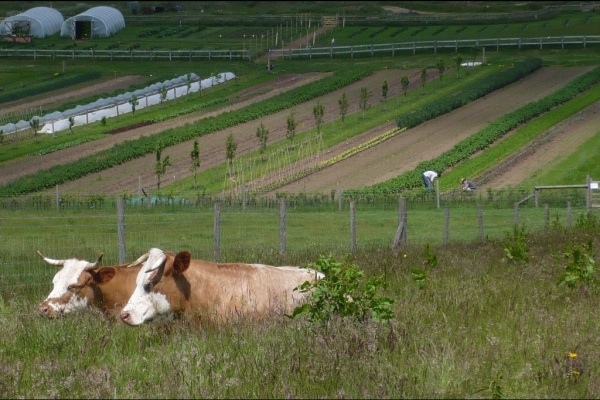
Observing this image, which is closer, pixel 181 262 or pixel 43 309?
pixel 181 262

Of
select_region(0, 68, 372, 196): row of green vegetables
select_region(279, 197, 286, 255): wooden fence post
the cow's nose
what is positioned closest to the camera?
the cow's nose

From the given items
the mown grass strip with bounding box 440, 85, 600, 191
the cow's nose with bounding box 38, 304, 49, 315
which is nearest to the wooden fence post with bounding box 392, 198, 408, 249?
the cow's nose with bounding box 38, 304, 49, 315

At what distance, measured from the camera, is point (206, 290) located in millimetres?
12227

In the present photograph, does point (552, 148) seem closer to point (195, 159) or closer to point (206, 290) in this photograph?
point (195, 159)

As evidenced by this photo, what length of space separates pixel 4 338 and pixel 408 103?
5841 cm

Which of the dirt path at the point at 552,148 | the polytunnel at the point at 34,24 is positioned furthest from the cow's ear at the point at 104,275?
the polytunnel at the point at 34,24

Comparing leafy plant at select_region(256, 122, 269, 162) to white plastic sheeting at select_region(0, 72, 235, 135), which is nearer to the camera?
leafy plant at select_region(256, 122, 269, 162)

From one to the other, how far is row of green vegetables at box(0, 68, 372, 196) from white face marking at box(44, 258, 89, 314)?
33.4 metres

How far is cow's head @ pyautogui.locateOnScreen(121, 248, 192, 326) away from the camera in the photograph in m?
11.5

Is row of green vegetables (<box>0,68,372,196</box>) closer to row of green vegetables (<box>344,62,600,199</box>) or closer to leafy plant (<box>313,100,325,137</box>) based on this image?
leafy plant (<box>313,100,325,137</box>)

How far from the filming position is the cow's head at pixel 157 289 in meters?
11.5

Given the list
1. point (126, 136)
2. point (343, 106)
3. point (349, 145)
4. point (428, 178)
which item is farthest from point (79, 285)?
point (343, 106)

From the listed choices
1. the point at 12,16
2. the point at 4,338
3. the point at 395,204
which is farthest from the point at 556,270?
the point at 12,16

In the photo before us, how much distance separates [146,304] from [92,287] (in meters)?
1.98
